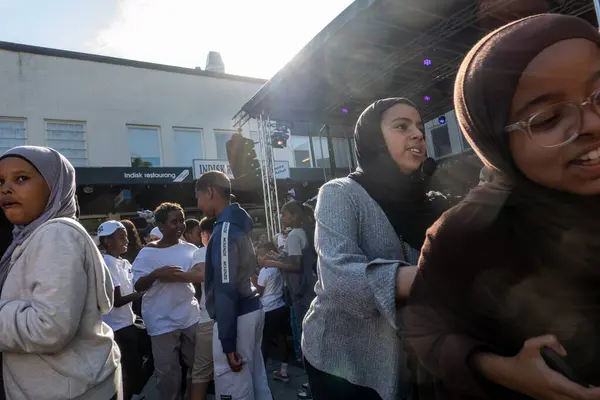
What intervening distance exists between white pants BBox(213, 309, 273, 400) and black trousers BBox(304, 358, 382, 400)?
1.24 metres

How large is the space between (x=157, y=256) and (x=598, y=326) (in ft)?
11.6

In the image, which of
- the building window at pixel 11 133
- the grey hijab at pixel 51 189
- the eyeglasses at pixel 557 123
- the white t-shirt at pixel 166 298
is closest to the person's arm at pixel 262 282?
the white t-shirt at pixel 166 298

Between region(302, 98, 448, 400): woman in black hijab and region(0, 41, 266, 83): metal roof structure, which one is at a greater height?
region(0, 41, 266, 83): metal roof structure

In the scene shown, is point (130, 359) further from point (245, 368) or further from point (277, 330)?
point (277, 330)

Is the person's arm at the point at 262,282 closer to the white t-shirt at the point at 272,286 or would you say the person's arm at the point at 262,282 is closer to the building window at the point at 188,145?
the white t-shirt at the point at 272,286

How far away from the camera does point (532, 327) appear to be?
2.62 ft

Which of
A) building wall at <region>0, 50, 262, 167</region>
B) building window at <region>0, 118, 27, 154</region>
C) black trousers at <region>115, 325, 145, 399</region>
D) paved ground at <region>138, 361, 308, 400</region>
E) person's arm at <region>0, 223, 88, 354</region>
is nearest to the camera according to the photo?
person's arm at <region>0, 223, 88, 354</region>

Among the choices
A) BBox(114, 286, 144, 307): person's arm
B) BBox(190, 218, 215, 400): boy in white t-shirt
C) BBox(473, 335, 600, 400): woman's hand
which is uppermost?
BBox(473, 335, 600, 400): woman's hand

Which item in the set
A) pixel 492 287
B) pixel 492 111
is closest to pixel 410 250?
pixel 492 287

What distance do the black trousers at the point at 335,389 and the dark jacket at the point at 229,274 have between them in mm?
1148

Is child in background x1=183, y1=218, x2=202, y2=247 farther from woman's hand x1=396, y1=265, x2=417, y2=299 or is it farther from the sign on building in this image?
the sign on building

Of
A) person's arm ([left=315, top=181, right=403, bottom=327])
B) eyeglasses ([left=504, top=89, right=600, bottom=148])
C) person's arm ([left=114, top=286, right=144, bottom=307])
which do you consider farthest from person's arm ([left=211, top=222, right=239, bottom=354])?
eyeglasses ([left=504, top=89, right=600, bottom=148])

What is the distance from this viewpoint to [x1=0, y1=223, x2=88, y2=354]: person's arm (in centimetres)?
134

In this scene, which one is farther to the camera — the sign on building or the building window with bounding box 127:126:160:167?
the building window with bounding box 127:126:160:167
